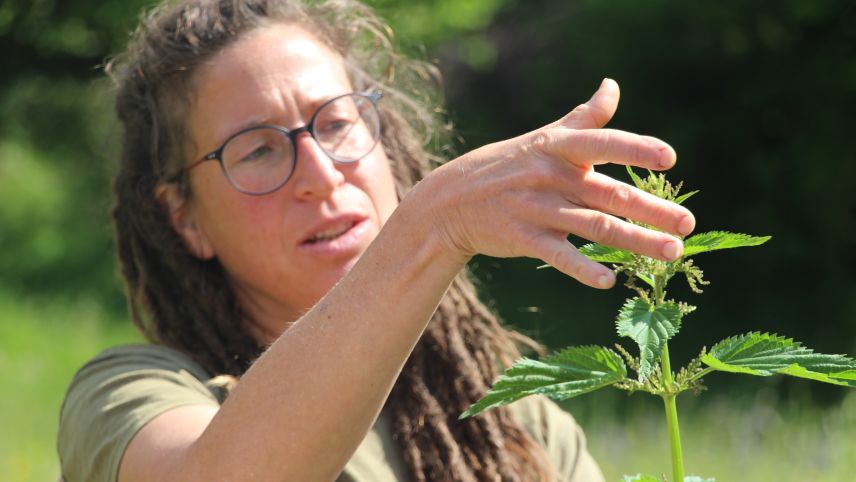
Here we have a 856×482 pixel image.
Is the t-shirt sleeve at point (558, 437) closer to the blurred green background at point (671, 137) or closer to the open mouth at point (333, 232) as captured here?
the open mouth at point (333, 232)

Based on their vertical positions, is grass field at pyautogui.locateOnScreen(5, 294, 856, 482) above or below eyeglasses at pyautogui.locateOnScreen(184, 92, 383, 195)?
below

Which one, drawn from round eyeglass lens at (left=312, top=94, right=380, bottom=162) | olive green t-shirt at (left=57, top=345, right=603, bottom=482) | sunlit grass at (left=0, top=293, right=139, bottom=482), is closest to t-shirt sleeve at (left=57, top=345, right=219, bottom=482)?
olive green t-shirt at (left=57, top=345, right=603, bottom=482)

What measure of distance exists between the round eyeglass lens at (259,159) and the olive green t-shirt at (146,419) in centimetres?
38

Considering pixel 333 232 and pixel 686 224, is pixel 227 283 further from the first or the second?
pixel 686 224

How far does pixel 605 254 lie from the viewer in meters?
1.28

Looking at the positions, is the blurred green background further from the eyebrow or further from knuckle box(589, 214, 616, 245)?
knuckle box(589, 214, 616, 245)

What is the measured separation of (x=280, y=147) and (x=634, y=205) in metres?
1.27

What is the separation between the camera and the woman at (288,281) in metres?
1.61

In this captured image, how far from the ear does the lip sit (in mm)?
356

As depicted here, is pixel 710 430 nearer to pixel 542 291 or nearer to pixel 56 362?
pixel 542 291

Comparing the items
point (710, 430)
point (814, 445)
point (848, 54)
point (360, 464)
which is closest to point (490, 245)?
point (360, 464)

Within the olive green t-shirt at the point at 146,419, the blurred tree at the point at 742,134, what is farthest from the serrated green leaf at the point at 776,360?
the blurred tree at the point at 742,134

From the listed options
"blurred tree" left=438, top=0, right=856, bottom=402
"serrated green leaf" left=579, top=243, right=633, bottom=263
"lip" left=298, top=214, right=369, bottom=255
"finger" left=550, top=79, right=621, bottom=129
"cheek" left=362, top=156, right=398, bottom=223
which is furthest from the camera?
"blurred tree" left=438, top=0, right=856, bottom=402

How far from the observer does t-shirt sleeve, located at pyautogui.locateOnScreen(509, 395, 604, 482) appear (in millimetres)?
2529
